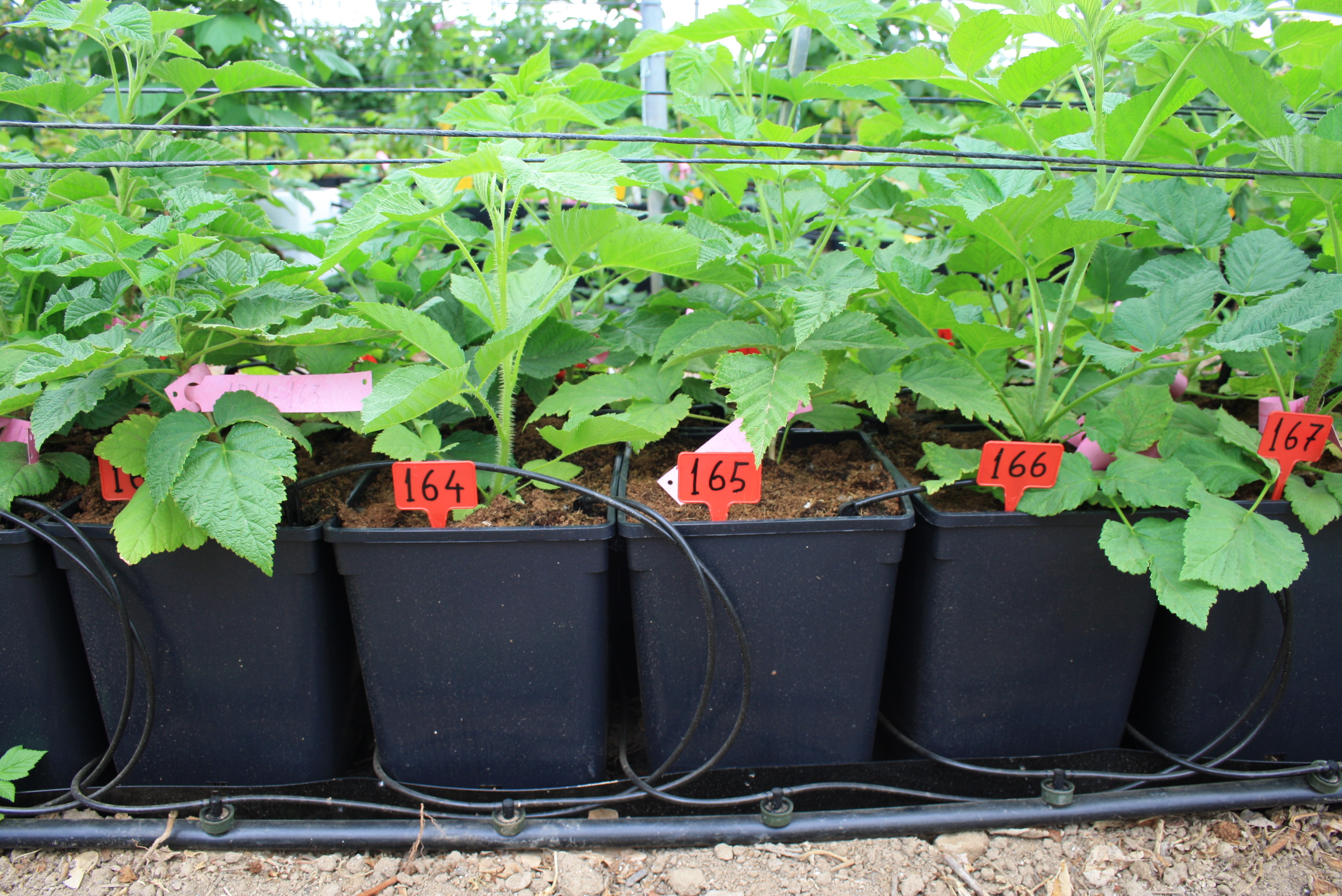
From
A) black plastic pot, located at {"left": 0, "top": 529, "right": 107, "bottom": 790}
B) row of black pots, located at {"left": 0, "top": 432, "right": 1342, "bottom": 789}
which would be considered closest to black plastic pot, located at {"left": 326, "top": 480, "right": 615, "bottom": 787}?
row of black pots, located at {"left": 0, "top": 432, "right": 1342, "bottom": 789}

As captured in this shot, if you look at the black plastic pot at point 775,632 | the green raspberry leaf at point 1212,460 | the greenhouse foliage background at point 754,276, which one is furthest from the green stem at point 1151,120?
the black plastic pot at point 775,632

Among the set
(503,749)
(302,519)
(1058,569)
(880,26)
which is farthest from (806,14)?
(880,26)

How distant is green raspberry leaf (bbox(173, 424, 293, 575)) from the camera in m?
0.69

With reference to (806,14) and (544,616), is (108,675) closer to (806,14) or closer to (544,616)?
(544,616)

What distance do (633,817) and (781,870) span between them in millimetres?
168

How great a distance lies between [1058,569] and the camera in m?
0.83

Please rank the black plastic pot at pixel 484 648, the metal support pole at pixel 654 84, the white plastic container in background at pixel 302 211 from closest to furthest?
the black plastic pot at pixel 484 648 < the metal support pole at pixel 654 84 < the white plastic container in background at pixel 302 211

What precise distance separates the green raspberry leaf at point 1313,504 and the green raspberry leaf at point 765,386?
1.65ft

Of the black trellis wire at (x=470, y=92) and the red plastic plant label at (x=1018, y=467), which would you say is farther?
the black trellis wire at (x=470, y=92)

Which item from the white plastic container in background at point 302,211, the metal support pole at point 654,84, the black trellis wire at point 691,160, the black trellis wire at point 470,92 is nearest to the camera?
the black trellis wire at point 691,160

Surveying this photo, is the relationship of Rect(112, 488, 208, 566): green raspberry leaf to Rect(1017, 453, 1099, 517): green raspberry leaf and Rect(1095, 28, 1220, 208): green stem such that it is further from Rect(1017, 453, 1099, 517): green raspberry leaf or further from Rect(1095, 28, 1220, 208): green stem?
Rect(1095, 28, 1220, 208): green stem

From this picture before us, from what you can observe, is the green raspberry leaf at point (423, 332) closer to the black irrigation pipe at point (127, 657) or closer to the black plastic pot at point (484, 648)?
the black plastic pot at point (484, 648)

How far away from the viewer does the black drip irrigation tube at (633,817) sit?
836 millimetres

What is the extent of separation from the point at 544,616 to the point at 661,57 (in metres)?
1.20
